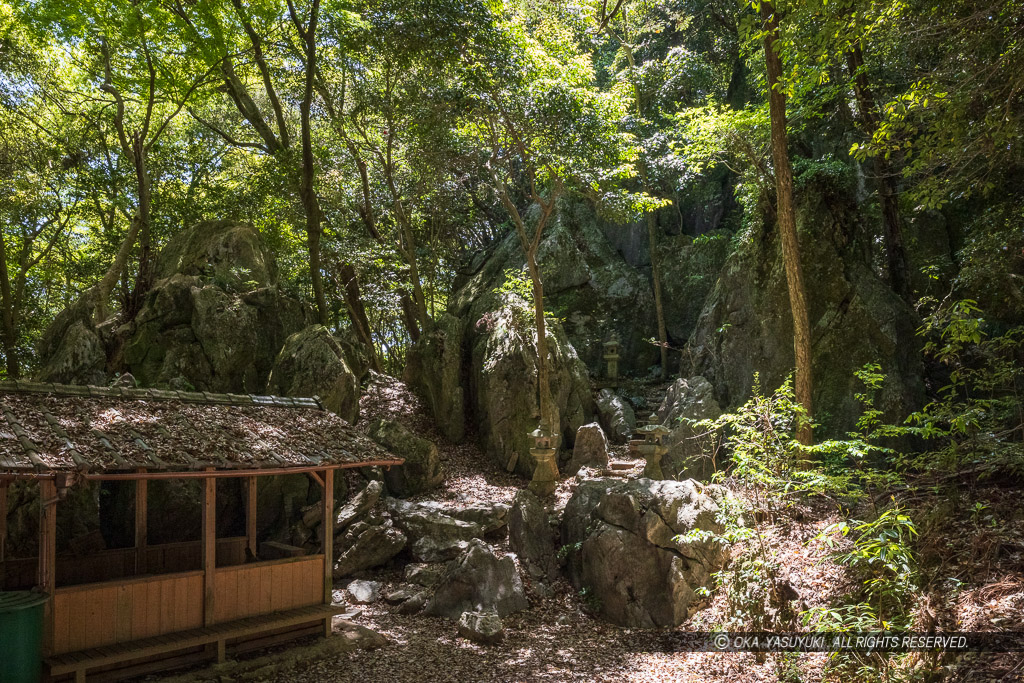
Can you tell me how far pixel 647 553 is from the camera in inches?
339

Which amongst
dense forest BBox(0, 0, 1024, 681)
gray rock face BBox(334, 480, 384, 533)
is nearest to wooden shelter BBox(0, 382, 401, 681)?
dense forest BBox(0, 0, 1024, 681)

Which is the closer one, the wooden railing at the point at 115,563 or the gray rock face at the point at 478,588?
the wooden railing at the point at 115,563

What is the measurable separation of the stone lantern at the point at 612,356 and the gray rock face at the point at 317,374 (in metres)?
7.79

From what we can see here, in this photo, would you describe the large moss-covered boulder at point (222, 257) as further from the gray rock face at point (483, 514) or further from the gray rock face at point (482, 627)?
the gray rock face at point (482, 627)

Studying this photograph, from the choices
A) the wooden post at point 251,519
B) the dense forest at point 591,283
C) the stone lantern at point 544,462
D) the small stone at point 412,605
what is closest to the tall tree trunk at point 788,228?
the dense forest at point 591,283

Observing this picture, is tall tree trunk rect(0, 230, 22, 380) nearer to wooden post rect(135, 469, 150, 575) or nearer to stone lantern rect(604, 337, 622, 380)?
wooden post rect(135, 469, 150, 575)

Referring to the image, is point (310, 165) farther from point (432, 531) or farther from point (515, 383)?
point (432, 531)

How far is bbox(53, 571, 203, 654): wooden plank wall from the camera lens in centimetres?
599

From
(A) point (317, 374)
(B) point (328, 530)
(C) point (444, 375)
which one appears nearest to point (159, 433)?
(B) point (328, 530)

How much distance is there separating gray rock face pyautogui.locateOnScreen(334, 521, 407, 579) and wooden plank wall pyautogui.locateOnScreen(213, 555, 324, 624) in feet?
7.07

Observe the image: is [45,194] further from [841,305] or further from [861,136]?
[861,136]

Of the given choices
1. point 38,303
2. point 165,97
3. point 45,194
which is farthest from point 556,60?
point 38,303

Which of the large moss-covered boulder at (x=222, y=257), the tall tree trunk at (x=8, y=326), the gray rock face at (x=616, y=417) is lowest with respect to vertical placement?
the gray rock face at (x=616, y=417)

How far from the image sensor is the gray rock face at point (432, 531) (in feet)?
33.5
